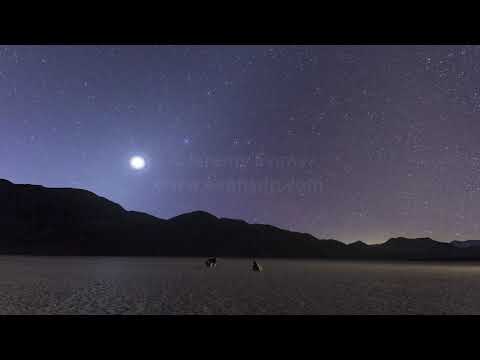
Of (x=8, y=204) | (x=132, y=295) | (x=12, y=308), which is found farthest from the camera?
(x=8, y=204)
